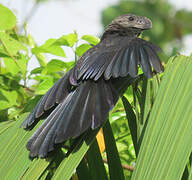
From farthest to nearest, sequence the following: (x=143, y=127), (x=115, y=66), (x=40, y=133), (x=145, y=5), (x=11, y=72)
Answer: (x=145, y=5), (x=11, y=72), (x=115, y=66), (x=40, y=133), (x=143, y=127)

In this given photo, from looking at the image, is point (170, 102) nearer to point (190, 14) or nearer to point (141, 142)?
point (141, 142)

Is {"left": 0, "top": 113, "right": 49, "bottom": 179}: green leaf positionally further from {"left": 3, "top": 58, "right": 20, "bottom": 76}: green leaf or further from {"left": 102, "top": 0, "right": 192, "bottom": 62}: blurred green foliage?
{"left": 102, "top": 0, "right": 192, "bottom": 62}: blurred green foliage

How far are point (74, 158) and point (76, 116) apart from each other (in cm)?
14

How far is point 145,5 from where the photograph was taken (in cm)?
3139

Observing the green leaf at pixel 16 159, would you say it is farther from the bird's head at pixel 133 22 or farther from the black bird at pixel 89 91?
the bird's head at pixel 133 22

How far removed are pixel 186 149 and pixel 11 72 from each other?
97 cm

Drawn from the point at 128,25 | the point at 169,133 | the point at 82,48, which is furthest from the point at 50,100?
the point at 128,25

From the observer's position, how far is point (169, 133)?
72cm

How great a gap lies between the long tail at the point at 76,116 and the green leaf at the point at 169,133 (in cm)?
16

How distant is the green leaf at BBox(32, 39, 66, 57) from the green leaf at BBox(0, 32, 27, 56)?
6 cm

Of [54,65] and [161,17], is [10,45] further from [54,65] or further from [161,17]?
[161,17]

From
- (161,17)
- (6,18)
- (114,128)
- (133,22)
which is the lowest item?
(161,17)

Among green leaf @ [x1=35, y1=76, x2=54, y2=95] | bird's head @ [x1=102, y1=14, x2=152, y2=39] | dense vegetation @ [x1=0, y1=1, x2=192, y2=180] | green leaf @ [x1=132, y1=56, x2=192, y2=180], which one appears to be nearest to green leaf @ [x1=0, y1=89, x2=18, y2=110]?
dense vegetation @ [x1=0, y1=1, x2=192, y2=180]

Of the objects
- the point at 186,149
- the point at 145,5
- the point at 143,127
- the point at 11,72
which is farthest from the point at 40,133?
the point at 145,5
